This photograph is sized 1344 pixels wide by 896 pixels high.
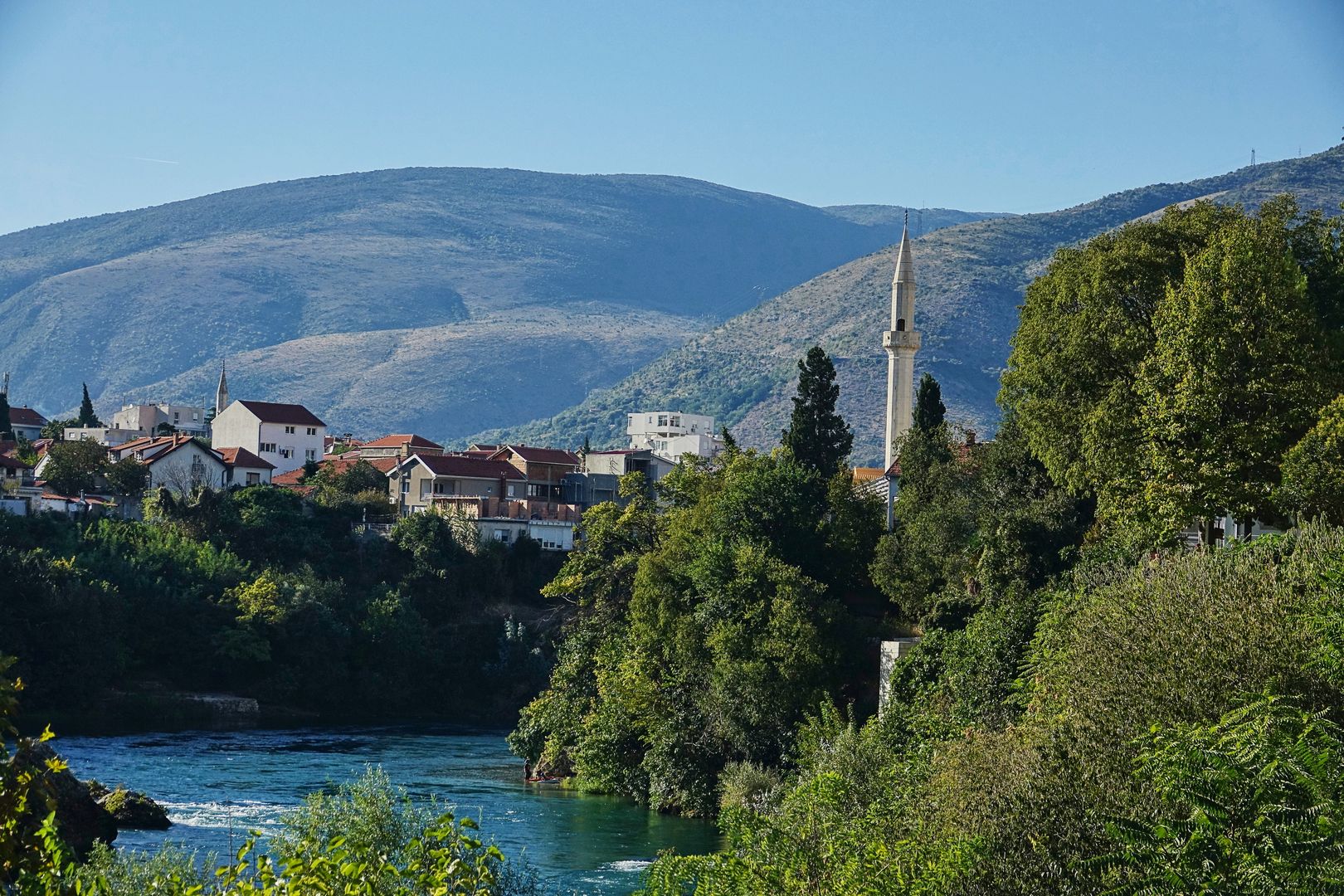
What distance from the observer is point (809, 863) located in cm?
2125

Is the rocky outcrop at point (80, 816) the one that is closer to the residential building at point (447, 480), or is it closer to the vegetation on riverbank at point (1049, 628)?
the vegetation on riverbank at point (1049, 628)

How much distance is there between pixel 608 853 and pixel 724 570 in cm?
988

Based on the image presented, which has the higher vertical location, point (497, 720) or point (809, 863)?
point (809, 863)

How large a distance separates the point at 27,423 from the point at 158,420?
28.3ft

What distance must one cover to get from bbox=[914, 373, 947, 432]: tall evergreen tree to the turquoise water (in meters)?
13.5

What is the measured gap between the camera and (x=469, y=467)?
85312 millimetres

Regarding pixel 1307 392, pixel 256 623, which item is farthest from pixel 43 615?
pixel 1307 392

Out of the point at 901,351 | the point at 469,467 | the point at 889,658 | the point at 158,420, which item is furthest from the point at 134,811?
the point at 158,420

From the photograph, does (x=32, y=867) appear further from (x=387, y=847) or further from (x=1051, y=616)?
(x=1051, y=616)

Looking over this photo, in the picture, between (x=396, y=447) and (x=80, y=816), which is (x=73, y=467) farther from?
(x=80, y=816)

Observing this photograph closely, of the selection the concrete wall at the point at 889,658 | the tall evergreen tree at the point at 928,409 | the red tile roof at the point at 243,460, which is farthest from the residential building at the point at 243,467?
the concrete wall at the point at 889,658

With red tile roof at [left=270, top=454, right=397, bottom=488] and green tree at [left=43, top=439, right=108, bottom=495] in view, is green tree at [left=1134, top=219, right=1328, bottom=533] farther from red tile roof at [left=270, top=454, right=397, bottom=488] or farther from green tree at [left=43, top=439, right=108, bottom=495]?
red tile roof at [left=270, top=454, right=397, bottom=488]

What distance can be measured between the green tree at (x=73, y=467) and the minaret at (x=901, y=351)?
38.4 metres

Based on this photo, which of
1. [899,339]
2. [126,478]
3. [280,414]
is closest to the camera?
[899,339]
